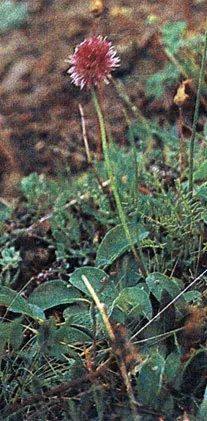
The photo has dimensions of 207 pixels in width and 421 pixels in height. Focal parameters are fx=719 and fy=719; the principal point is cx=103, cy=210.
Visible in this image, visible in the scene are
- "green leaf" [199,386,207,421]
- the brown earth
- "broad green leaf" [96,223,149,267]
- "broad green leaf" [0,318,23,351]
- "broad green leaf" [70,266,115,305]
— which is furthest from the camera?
the brown earth

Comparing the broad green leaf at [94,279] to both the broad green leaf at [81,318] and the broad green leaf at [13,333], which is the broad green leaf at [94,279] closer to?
the broad green leaf at [81,318]

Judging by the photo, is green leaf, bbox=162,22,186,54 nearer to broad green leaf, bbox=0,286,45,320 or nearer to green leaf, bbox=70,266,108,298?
green leaf, bbox=70,266,108,298

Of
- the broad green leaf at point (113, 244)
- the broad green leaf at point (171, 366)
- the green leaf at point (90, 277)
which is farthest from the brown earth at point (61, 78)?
the broad green leaf at point (171, 366)

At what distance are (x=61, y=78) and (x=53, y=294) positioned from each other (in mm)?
1108

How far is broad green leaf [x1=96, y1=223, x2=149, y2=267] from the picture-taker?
1370mm

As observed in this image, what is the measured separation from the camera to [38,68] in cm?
232

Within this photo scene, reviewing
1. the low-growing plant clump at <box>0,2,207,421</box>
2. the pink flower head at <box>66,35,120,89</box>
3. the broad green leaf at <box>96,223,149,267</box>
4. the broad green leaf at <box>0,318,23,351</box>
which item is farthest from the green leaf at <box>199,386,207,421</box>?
the pink flower head at <box>66,35,120,89</box>

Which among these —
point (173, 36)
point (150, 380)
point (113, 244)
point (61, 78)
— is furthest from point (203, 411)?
point (61, 78)

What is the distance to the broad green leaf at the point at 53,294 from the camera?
131 cm

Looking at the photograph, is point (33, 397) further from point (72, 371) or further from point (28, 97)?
point (28, 97)

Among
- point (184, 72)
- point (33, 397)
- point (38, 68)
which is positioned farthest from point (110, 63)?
point (38, 68)

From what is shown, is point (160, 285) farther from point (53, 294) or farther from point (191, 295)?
point (53, 294)

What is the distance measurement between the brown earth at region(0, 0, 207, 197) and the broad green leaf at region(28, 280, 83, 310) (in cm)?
67

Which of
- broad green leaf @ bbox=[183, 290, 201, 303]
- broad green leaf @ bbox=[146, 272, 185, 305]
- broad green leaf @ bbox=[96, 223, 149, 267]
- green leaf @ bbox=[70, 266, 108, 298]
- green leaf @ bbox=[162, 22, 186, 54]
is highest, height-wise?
green leaf @ bbox=[162, 22, 186, 54]
